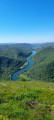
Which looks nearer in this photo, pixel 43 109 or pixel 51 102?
pixel 43 109

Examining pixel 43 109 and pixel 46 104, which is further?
pixel 46 104

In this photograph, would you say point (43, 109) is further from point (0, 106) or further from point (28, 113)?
point (0, 106)

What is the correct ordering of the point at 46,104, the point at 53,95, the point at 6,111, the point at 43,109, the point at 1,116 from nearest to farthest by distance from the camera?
the point at 1,116 → the point at 6,111 → the point at 43,109 → the point at 46,104 → the point at 53,95

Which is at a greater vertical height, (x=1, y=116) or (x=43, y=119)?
(x=1, y=116)

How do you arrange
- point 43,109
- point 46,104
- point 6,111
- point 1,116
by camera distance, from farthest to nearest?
1. point 46,104
2. point 43,109
3. point 6,111
4. point 1,116

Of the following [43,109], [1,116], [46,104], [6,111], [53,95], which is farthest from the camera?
[53,95]

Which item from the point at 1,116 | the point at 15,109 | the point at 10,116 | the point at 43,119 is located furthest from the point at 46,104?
the point at 1,116

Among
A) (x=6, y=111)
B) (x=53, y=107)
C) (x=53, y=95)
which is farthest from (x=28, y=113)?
(x=53, y=95)

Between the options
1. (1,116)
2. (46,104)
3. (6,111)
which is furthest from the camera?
(46,104)

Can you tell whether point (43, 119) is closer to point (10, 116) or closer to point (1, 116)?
point (10, 116)
